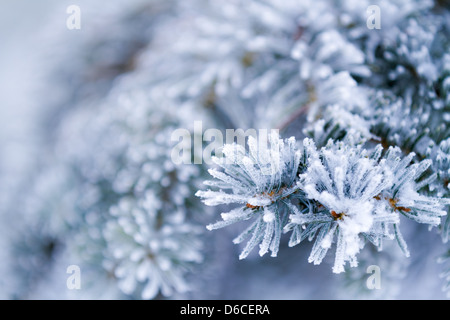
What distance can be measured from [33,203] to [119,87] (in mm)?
210

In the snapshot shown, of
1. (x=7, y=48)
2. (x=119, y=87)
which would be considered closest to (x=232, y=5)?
(x=119, y=87)

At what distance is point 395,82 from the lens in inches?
17.2

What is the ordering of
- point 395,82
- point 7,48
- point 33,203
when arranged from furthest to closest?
point 7,48
point 33,203
point 395,82

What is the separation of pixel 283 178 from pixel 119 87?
1.18 feet

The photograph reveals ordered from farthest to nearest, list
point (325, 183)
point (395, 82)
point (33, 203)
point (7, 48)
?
point (7, 48) < point (33, 203) < point (395, 82) < point (325, 183)

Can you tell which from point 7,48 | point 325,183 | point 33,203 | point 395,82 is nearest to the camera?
point 325,183

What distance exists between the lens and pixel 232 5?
0.51 meters

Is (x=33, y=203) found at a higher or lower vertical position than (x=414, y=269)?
higher
